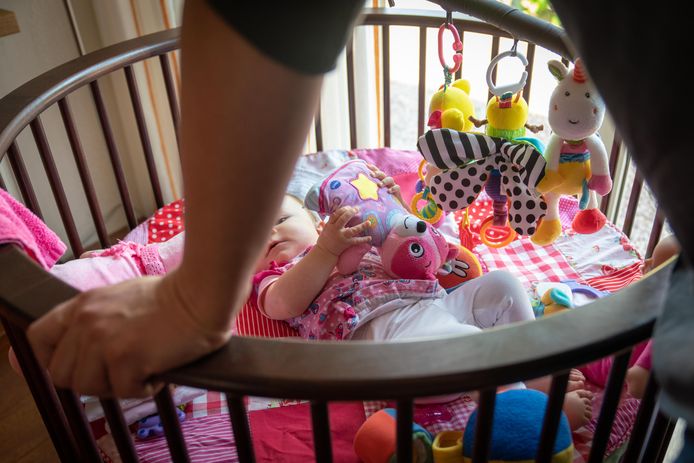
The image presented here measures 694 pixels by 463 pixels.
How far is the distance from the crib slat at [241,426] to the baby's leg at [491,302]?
593mm

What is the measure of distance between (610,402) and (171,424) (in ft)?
1.35

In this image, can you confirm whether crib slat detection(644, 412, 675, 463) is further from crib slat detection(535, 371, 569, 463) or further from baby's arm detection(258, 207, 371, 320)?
baby's arm detection(258, 207, 371, 320)

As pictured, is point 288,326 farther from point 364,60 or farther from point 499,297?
point 364,60

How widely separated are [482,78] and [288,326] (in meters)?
1.18

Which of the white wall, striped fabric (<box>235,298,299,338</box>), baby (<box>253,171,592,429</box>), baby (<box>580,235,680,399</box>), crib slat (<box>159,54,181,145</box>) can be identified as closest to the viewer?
baby (<box>580,235,680,399</box>)

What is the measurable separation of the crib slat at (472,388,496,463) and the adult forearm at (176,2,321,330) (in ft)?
0.76

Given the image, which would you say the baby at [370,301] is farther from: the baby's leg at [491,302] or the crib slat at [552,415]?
the crib slat at [552,415]

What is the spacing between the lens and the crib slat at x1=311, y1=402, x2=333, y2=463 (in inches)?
20.6

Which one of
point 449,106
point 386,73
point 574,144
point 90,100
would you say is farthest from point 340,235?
point 90,100

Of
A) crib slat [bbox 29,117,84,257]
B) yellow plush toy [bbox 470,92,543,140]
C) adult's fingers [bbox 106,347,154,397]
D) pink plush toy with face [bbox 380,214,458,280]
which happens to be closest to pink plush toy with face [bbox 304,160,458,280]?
pink plush toy with face [bbox 380,214,458,280]

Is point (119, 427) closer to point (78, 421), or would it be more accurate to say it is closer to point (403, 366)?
point (78, 421)

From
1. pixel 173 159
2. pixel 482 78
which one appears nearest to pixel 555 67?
pixel 482 78

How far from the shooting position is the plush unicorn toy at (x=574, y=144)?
88cm

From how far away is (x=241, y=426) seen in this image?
1.86 ft
